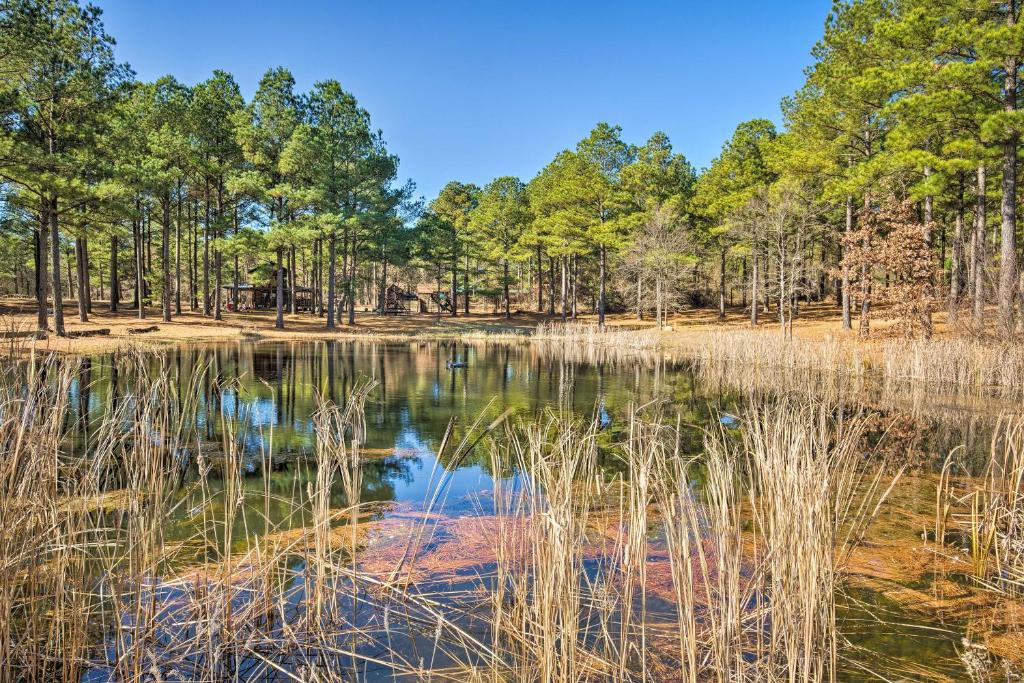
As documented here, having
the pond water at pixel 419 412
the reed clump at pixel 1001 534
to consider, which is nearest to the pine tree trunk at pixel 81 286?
the pond water at pixel 419 412

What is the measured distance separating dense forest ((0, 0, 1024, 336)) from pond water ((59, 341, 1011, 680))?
7.46m

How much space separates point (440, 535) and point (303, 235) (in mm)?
30752

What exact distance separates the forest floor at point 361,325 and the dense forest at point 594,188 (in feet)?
4.19

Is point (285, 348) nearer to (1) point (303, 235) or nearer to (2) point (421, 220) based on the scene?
(1) point (303, 235)

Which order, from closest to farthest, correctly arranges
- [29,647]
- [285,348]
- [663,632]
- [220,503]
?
[29,647] < [663,632] < [220,503] < [285,348]

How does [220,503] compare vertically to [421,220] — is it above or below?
below

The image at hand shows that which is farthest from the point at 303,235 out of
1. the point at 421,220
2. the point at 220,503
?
the point at 220,503

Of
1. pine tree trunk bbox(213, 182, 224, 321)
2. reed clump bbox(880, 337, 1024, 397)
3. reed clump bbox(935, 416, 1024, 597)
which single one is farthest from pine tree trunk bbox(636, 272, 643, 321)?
reed clump bbox(935, 416, 1024, 597)

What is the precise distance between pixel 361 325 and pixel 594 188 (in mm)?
18800

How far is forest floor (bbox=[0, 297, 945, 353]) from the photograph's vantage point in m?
26.0

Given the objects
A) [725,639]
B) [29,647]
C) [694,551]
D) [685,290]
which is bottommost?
[694,551]

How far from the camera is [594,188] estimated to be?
4153 cm

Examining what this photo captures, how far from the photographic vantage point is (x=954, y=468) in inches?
335

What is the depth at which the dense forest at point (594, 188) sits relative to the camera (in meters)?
19.6
